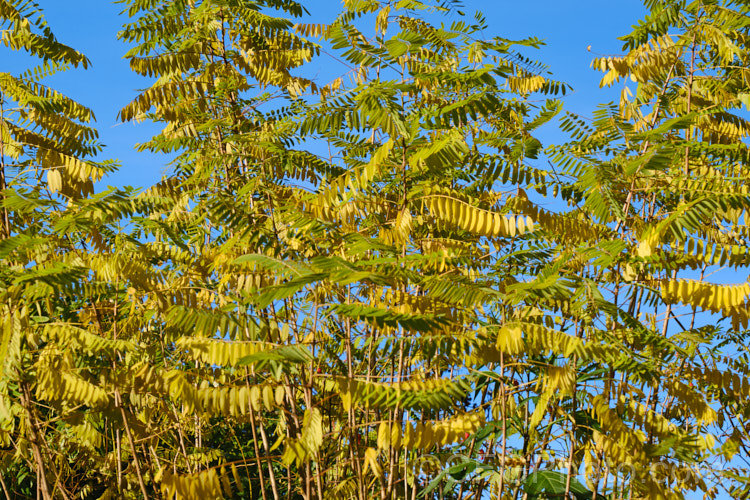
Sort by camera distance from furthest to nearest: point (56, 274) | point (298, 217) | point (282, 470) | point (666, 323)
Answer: point (282, 470) < point (666, 323) < point (298, 217) < point (56, 274)

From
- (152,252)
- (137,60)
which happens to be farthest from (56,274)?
(137,60)

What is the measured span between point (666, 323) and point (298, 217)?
9.87ft

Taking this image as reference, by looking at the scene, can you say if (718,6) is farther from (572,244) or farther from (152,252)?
(152,252)

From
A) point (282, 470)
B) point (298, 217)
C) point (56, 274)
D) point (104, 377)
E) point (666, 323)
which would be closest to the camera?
point (56, 274)

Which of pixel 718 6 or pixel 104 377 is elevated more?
pixel 718 6

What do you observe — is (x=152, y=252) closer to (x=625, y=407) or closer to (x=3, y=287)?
(x=3, y=287)

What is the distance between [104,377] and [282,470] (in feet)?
14.8

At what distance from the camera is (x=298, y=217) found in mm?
4129

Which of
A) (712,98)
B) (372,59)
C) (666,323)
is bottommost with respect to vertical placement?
(666,323)

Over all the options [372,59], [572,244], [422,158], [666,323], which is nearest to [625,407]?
[666,323]

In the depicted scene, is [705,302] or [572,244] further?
[572,244]

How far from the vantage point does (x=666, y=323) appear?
17.7ft

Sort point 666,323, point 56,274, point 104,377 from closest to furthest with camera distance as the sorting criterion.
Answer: point 56,274 → point 104,377 → point 666,323

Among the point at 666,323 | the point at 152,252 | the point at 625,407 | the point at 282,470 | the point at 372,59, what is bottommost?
the point at 282,470
